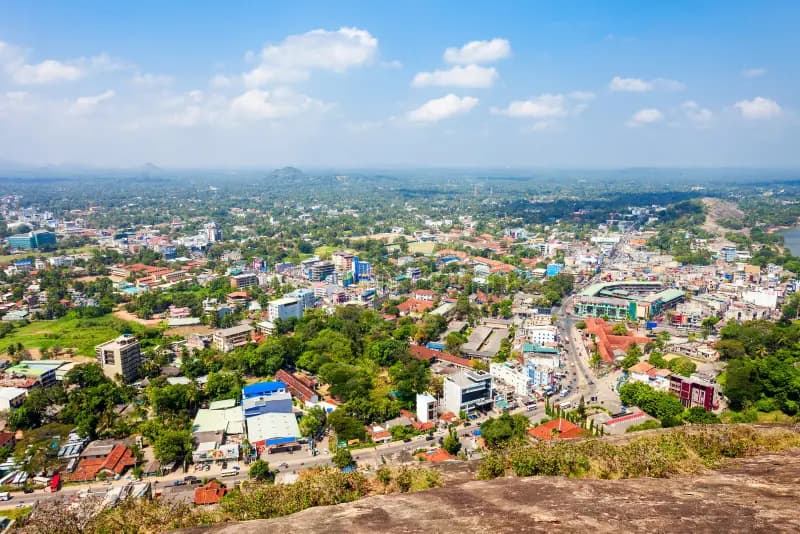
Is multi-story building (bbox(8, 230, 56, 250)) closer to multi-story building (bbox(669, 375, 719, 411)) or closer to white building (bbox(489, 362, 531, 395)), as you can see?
white building (bbox(489, 362, 531, 395))

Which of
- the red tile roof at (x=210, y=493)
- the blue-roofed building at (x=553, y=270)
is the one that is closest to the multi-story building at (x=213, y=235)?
the blue-roofed building at (x=553, y=270)

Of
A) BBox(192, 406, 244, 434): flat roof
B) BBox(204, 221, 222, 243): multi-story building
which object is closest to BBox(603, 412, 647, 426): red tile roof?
BBox(192, 406, 244, 434): flat roof

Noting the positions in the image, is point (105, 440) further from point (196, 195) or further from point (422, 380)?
point (196, 195)

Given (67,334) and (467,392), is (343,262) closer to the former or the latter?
(67,334)

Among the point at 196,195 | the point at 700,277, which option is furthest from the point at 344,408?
the point at 196,195

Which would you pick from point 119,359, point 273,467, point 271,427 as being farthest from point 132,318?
point 273,467

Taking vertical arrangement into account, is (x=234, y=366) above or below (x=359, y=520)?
below

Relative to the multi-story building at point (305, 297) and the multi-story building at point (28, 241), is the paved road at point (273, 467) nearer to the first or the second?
the multi-story building at point (305, 297)
